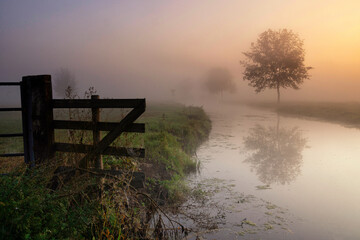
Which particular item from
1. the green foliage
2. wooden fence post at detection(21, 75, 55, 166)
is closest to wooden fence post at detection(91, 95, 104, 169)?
wooden fence post at detection(21, 75, 55, 166)

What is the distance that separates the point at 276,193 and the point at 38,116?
6.51 m

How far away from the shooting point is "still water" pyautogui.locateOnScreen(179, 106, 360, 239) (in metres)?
6.23

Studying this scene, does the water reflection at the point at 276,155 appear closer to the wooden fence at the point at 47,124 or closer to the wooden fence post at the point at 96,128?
the wooden fence post at the point at 96,128

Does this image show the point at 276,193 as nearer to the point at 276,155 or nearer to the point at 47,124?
the point at 276,155

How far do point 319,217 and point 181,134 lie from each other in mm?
10711

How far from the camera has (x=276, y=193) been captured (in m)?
8.56

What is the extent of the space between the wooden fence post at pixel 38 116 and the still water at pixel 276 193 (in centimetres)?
337

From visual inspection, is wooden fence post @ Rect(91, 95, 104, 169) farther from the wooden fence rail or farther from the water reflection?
the water reflection

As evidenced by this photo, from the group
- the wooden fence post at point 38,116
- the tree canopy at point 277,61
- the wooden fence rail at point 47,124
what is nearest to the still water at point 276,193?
the wooden fence rail at point 47,124

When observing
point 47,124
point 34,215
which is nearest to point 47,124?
point 47,124

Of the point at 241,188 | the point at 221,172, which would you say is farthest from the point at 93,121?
the point at 221,172

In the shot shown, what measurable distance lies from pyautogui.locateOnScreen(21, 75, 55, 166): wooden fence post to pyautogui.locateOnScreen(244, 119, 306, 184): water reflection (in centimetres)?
669

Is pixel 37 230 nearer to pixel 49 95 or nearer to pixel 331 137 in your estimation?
pixel 49 95

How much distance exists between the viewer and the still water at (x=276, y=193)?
245 inches
